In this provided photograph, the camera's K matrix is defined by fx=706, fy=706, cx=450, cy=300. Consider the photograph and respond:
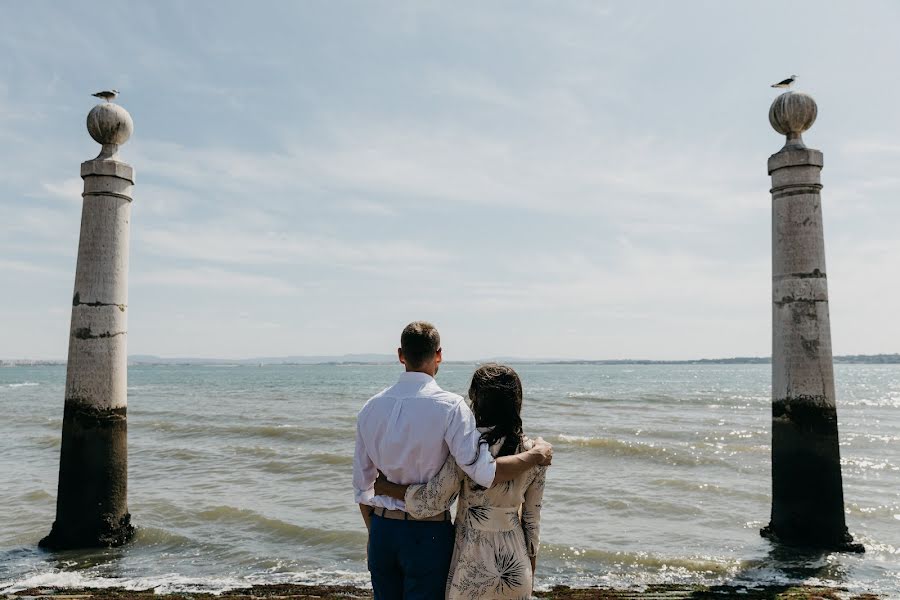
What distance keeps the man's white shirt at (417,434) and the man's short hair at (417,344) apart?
77 millimetres

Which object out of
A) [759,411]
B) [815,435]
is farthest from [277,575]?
[759,411]

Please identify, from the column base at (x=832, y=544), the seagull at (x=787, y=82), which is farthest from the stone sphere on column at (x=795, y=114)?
the column base at (x=832, y=544)

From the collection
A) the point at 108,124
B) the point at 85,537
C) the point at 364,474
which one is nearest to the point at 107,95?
the point at 108,124

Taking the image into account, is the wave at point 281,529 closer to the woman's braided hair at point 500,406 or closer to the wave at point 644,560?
the wave at point 644,560

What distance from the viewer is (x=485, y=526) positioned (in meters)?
3.53

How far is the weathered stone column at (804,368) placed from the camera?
820cm

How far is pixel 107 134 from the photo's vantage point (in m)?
8.66

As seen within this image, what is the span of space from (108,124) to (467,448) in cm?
737

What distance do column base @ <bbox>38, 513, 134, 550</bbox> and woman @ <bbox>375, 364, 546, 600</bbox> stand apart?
6.50 m

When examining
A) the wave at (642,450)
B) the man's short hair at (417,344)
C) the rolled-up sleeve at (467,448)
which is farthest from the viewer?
the wave at (642,450)

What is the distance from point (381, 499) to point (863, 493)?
533 inches

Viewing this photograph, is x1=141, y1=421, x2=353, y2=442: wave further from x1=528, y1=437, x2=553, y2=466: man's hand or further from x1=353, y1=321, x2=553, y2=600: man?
x1=528, y1=437, x2=553, y2=466: man's hand

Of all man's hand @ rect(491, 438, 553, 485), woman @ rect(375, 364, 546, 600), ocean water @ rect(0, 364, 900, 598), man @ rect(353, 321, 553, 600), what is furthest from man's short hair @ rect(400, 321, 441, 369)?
ocean water @ rect(0, 364, 900, 598)

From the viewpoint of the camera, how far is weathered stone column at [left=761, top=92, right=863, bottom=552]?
323 inches
